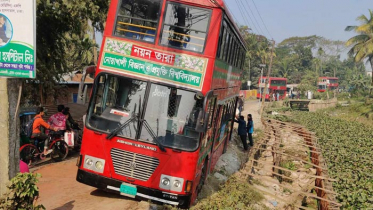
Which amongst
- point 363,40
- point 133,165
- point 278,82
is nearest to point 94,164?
point 133,165

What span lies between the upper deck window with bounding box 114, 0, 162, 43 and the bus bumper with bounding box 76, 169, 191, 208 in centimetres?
305

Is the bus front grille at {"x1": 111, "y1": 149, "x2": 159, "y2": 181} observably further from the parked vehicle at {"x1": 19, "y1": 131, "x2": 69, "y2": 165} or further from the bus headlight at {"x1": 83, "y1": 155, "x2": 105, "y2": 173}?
the parked vehicle at {"x1": 19, "y1": 131, "x2": 69, "y2": 165}

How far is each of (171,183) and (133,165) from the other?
0.86 meters

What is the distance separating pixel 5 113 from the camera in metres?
4.84

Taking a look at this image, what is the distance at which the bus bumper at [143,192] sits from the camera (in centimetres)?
699

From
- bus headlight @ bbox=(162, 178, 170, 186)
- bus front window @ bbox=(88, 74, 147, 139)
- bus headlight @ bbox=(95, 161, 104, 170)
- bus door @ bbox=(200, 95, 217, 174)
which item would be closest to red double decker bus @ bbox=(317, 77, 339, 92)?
bus door @ bbox=(200, 95, 217, 174)

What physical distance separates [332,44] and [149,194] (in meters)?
109

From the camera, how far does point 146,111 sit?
22.7ft

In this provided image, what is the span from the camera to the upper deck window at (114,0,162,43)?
7309mm

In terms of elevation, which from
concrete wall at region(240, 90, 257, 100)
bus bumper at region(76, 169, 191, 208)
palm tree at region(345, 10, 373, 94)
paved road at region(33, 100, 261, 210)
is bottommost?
concrete wall at region(240, 90, 257, 100)

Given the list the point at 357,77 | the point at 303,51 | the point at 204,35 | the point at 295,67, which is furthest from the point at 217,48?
the point at 303,51

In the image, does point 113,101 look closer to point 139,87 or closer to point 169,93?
point 139,87

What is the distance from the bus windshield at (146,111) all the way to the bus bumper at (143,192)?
0.99 meters

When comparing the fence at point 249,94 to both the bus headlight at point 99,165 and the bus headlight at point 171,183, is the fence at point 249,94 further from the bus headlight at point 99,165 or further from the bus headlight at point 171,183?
the bus headlight at point 99,165
